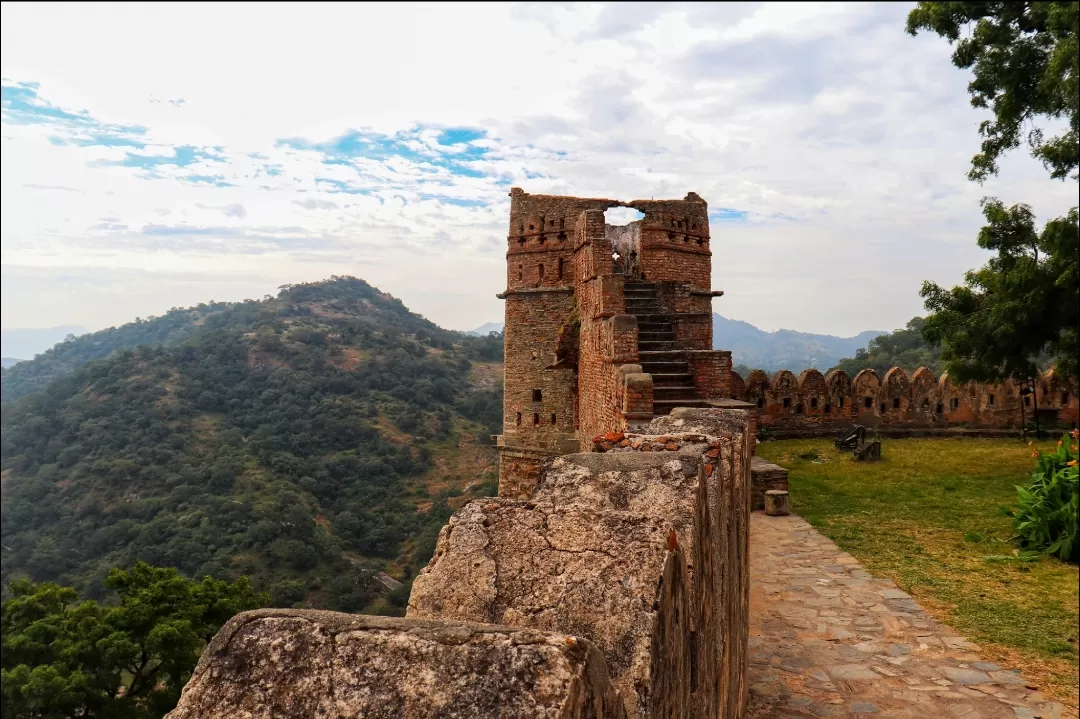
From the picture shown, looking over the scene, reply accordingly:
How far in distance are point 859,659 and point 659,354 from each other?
4.98 meters

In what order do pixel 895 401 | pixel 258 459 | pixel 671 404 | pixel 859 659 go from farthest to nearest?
pixel 258 459 < pixel 895 401 < pixel 671 404 < pixel 859 659

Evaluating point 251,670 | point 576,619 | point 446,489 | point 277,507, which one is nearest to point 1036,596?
point 576,619

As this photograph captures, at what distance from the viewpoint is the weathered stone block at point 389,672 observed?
1177 millimetres

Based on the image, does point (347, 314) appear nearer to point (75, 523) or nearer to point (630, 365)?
point (75, 523)

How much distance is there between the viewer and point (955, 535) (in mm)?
7746

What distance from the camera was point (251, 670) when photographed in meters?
1.29

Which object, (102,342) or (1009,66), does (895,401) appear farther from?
(102,342)

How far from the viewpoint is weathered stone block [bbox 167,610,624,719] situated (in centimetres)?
118

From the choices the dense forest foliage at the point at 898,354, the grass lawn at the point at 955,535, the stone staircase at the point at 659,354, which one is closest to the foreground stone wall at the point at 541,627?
the grass lawn at the point at 955,535

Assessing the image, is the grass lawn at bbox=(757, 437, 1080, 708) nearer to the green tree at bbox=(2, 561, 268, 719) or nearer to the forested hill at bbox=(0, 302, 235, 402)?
the green tree at bbox=(2, 561, 268, 719)

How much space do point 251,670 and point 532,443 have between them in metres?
11.2

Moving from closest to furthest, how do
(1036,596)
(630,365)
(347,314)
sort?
(1036,596) → (630,365) → (347,314)

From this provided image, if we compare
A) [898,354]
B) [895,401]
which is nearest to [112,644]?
[895,401]

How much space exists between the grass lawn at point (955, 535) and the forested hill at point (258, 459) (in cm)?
2181
